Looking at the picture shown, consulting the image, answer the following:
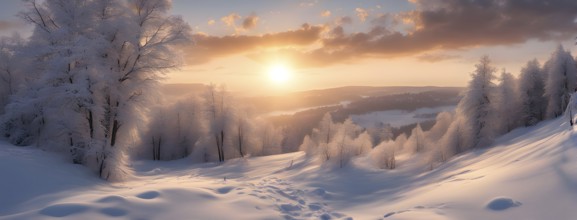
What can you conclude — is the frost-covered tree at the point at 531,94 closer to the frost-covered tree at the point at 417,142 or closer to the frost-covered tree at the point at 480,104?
the frost-covered tree at the point at 417,142

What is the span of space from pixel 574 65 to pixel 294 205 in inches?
1999

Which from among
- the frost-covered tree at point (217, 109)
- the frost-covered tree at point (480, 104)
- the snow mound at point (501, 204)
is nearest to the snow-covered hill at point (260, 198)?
the snow mound at point (501, 204)

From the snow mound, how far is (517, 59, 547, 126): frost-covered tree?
48.1 meters

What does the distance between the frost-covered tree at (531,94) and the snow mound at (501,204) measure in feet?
158

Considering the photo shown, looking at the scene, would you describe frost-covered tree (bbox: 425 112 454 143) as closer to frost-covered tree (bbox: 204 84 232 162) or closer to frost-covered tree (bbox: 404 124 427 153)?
frost-covered tree (bbox: 404 124 427 153)

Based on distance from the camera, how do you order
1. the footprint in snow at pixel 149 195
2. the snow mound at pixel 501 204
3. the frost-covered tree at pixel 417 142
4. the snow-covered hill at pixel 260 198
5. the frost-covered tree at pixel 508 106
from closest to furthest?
the snow-covered hill at pixel 260 198, the snow mound at pixel 501 204, the footprint in snow at pixel 149 195, the frost-covered tree at pixel 508 106, the frost-covered tree at pixel 417 142

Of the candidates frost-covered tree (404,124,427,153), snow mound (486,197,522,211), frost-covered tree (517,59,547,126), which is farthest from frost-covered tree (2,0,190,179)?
frost-covered tree (517,59,547,126)

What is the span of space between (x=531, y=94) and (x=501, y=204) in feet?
169

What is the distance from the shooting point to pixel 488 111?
32.5 meters

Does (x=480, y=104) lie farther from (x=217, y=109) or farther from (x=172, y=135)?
(x=172, y=135)

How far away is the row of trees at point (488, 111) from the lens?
32.3 metres

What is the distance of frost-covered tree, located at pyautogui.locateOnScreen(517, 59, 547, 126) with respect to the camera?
47.2 meters

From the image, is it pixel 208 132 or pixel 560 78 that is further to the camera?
pixel 208 132

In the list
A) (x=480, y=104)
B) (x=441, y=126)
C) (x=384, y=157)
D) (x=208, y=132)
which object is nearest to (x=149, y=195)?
(x=384, y=157)
